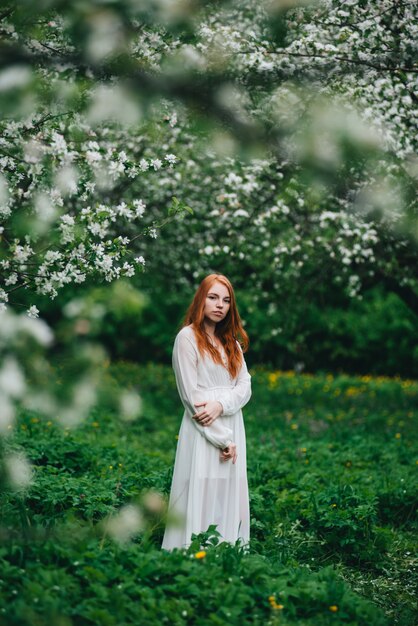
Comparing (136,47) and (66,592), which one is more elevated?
(136,47)

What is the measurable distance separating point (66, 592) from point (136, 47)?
128 inches

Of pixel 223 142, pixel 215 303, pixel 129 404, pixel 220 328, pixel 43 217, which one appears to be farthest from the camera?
pixel 220 328

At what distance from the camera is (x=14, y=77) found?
2.80 m

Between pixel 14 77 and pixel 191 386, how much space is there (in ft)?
8.11

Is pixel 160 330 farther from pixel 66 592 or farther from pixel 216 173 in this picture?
pixel 66 592

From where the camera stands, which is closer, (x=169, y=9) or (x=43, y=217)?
(x=169, y=9)

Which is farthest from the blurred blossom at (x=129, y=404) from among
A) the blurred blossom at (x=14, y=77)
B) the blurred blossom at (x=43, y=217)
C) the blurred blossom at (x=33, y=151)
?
the blurred blossom at (x=33, y=151)

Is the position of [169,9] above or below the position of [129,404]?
above

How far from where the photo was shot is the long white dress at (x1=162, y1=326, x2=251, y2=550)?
466cm

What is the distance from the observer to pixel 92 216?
4809 millimetres

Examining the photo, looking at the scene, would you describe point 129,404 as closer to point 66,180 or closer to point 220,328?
point 66,180

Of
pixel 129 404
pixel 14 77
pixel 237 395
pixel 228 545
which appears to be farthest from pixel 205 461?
pixel 129 404

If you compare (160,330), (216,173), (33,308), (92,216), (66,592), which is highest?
(160,330)

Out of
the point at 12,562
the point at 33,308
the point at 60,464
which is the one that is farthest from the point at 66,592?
the point at 60,464
